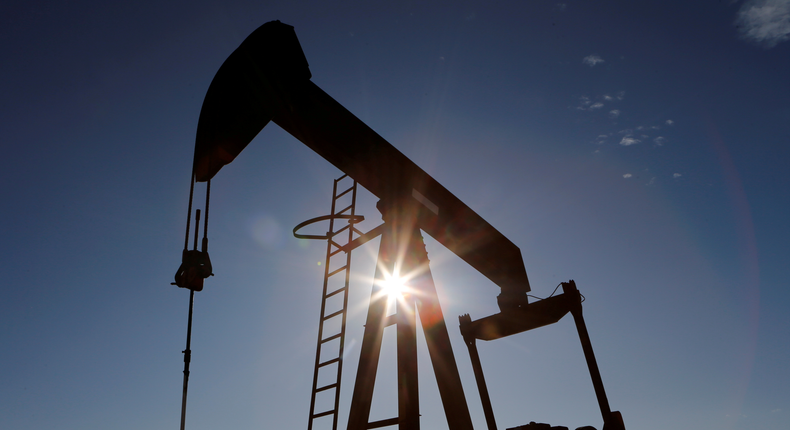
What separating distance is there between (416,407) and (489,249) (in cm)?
286

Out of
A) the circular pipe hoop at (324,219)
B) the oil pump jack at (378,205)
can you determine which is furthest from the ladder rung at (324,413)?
the circular pipe hoop at (324,219)

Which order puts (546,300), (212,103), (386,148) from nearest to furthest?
(212,103) → (386,148) → (546,300)

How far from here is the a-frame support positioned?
4.72 meters

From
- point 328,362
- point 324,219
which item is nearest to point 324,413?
point 328,362

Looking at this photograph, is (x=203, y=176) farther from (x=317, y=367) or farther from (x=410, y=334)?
(x=410, y=334)

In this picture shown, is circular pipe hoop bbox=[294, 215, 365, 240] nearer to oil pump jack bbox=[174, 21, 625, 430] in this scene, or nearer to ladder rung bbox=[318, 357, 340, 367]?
oil pump jack bbox=[174, 21, 625, 430]

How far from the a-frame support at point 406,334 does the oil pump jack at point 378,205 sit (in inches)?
0.4

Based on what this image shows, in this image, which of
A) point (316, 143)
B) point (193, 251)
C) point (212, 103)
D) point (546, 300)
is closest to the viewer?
point (193, 251)

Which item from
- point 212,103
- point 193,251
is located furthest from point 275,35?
point 193,251

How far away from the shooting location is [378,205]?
5.60 meters

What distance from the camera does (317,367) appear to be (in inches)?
184

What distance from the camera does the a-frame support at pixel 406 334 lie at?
15.5 ft

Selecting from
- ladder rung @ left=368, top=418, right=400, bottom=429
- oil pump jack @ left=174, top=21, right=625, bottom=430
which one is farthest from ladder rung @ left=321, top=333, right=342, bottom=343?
ladder rung @ left=368, top=418, right=400, bottom=429

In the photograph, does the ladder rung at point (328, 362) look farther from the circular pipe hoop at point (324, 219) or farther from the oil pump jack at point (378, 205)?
the circular pipe hoop at point (324, 219)
